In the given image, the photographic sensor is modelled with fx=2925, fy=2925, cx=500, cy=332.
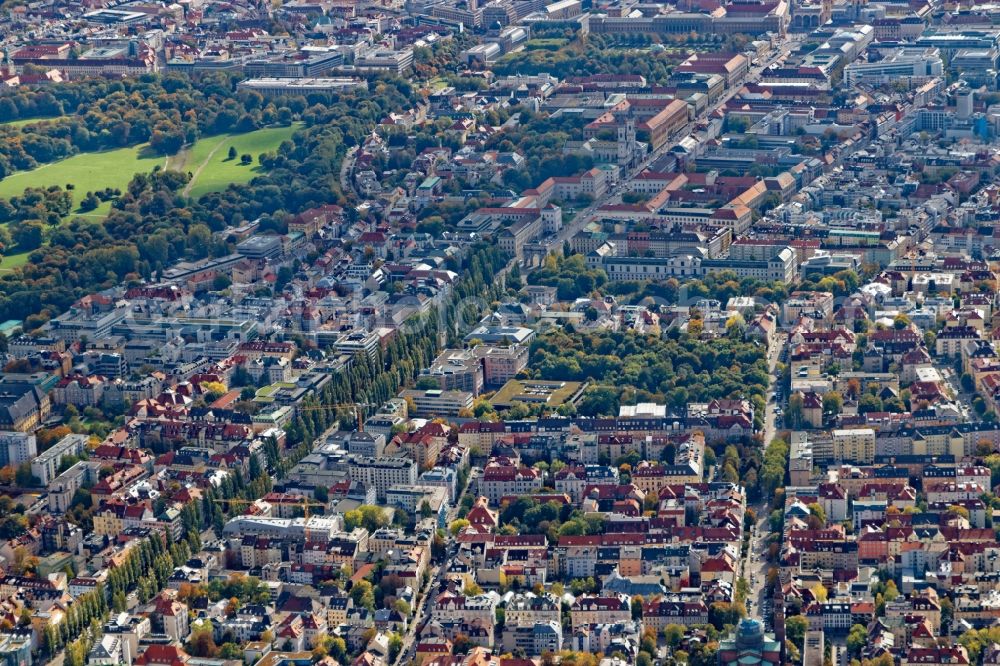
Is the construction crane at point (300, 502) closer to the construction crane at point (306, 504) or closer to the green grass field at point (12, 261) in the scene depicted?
the construction crane at point (306, 504)

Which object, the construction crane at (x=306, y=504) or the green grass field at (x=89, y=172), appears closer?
the construction crane at (x=306, y=504)

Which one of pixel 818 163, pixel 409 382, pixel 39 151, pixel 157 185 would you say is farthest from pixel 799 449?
pixel 39 151

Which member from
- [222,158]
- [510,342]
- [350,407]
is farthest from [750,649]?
[222,158]

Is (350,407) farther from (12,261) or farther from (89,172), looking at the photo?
(89,172)

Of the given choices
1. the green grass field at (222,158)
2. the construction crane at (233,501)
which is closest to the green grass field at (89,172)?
the green grass field at (222,158)

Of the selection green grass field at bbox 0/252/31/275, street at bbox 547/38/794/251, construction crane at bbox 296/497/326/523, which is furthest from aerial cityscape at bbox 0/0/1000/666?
green grass field at bbox 0/252/31/275

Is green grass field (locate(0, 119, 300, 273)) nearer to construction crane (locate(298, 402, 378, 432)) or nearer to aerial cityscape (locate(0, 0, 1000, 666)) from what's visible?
aerial cityscape (locate(0, 0, 1000, 666))
